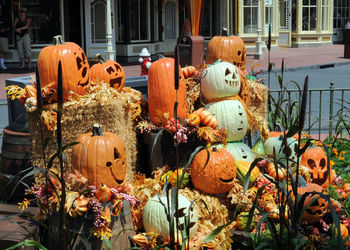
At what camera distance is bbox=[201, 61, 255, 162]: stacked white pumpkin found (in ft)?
14.7

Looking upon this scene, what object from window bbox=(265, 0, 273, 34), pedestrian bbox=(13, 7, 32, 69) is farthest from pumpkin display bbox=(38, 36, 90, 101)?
window bbox=(265, 0, 273, 34)

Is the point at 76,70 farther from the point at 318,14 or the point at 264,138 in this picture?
the point at 318,14

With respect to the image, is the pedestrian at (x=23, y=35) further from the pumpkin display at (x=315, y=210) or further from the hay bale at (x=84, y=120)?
the pumpkin display at (x=315, y=210)

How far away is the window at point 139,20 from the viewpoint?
21.5 meters

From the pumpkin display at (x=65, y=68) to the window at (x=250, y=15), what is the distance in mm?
23708

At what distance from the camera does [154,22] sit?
22328 millimetres

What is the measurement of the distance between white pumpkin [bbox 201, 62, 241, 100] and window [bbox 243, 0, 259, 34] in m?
23.3

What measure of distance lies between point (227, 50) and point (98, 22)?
1534 centimetres

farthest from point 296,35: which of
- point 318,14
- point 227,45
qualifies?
point 227,45

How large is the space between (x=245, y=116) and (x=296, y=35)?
88.6 ft

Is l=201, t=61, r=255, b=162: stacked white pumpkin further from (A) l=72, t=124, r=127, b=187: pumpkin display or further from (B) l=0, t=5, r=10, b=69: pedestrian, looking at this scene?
(B) l=0, t=5, r=10, b=69: pedestrian

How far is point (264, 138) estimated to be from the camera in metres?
5.37

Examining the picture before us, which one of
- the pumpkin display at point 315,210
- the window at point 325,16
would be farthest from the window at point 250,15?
the pumpkin display at point 315,210

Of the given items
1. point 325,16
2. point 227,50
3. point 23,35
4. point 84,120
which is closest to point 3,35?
point 23,35
